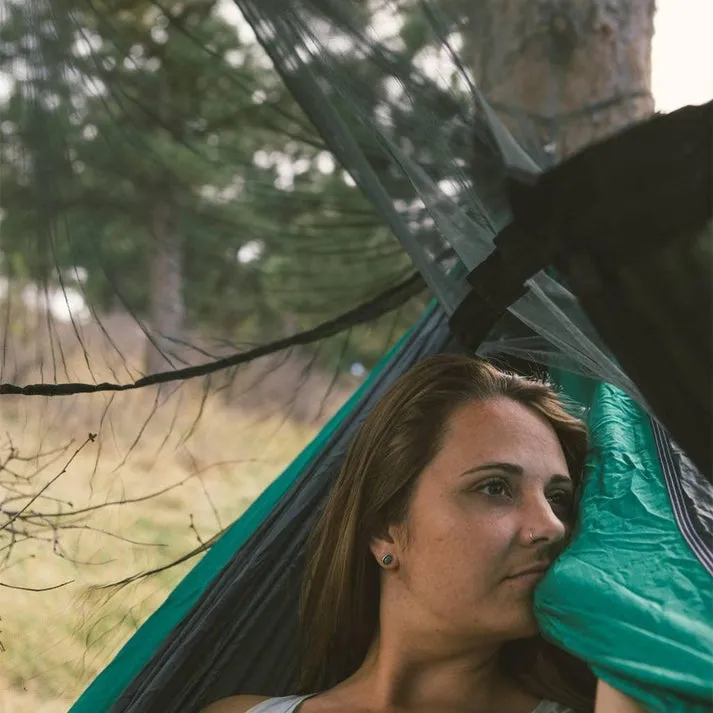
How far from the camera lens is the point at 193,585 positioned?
1631 mm

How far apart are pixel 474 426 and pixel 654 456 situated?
0.26m

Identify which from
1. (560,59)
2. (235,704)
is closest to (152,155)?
(560,59)

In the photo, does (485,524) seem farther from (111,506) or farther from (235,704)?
(111,506)

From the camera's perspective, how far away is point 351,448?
155 centimetres

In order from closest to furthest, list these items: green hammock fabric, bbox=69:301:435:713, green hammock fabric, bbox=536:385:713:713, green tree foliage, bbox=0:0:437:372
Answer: green hammock fabric, bbox=536:385:713:713 → green tree foliage, bbox=0:0:437:372 → green hammock fabric, bbox=69:301:435:713

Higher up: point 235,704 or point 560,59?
point 560,59

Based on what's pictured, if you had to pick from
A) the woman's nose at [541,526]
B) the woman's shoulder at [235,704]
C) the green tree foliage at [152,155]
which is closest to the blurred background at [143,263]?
the green tree foliage at [152,155]

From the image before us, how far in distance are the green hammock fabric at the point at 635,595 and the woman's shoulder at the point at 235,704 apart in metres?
0.55

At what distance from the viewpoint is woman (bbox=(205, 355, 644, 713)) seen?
128 centimetres

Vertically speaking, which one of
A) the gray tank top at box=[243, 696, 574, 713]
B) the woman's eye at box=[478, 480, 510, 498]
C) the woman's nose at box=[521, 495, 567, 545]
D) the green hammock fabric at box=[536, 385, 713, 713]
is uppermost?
the woman's eye at box=[478, 480, 510, 498]

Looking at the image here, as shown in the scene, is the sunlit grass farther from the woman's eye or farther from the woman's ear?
the woman's eye

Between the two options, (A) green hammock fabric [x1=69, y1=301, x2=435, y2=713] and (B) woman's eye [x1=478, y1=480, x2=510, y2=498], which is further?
(A) green hammock fabric [x1=69, y1=301, x2=435, y2=713]

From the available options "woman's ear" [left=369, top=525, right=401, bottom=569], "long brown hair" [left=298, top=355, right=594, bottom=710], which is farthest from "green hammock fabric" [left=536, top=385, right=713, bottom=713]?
"woman's ear" [left=369, top=525, right=401, bottom=569]

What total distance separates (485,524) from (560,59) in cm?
61
